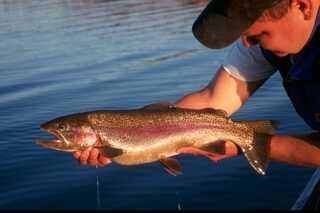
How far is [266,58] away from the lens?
4.73 metres

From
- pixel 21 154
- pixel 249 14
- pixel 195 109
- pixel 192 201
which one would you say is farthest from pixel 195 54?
pixel 249 14

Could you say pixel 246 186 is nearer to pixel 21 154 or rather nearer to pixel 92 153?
pixel 92 153

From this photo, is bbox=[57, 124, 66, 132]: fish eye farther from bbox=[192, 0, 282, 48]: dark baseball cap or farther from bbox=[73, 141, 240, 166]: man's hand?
bbox=[192, 0, 282, 48]: dark baseball cap

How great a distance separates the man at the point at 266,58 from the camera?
3830 mm

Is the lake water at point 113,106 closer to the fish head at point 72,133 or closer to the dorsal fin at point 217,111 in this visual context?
the fish head at point 72,133

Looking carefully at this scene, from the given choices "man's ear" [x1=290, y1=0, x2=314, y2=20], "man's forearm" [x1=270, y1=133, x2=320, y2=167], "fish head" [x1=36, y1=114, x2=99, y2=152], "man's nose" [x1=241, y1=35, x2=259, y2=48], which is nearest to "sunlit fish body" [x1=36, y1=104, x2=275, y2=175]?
"fish head" [x1=36, y1=114, x2=99, y2=152]

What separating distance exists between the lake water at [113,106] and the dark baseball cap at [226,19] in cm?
275

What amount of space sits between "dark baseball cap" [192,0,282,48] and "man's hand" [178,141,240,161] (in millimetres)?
1147

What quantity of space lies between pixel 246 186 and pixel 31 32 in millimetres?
16175

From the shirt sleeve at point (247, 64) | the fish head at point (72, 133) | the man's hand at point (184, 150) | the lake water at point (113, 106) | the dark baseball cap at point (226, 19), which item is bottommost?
the lake water at point (113, 106)

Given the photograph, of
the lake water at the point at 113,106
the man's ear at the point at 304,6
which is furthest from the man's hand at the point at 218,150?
the man's ear at the point at 304,6

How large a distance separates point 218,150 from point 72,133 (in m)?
1.30

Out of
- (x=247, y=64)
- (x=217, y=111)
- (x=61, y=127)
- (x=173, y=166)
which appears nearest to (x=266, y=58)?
(x=247, y=64)

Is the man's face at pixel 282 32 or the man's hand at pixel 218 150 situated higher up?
the man's face at pixel 282 32
